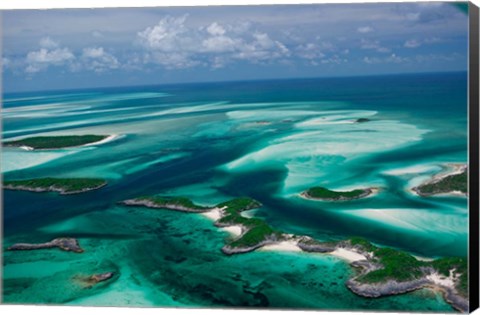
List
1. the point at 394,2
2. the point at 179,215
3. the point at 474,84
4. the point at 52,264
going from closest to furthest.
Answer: the point at 474,84 < the point at 394,2 < the point at 52,264 < the point at 179,215

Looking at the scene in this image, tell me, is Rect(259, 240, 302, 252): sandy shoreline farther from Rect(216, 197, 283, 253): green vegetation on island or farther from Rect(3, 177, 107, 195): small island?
Rect(3, 177, 107, 195): small island

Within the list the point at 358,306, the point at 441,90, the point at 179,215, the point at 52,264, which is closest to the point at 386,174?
the point at 441,90

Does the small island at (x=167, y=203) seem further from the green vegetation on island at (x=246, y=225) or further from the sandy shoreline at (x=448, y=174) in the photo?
the sandy shoreline at (x=448, y=174)

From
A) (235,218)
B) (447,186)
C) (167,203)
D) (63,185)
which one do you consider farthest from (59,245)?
(447,186)

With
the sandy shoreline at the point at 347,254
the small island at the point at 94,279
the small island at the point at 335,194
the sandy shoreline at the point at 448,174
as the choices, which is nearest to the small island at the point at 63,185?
the small island at the point at 94,279

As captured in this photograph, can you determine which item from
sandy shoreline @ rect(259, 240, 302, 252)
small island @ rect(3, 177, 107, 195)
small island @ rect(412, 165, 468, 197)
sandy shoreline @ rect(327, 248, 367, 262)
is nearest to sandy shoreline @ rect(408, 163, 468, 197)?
small island @ rect(412, 165, 468, 197)

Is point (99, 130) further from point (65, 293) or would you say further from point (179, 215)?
point (65, 293)

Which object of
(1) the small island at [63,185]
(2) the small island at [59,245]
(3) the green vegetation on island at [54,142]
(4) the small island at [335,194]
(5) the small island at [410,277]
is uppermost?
(3) the green vegetation on island at [54,142]

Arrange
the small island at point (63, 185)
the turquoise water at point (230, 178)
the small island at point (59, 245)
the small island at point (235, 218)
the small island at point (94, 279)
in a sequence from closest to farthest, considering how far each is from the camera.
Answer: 1. the turquoise water at point (230, 178)
2. the small island at point (94, 279)
3. the small island at point (235, 218)
4. the small island at point (59, 245)
5. the small island at point (63, 185)

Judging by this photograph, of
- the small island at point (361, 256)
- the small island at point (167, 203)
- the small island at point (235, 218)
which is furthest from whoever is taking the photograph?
the small island at point (167, 203)
